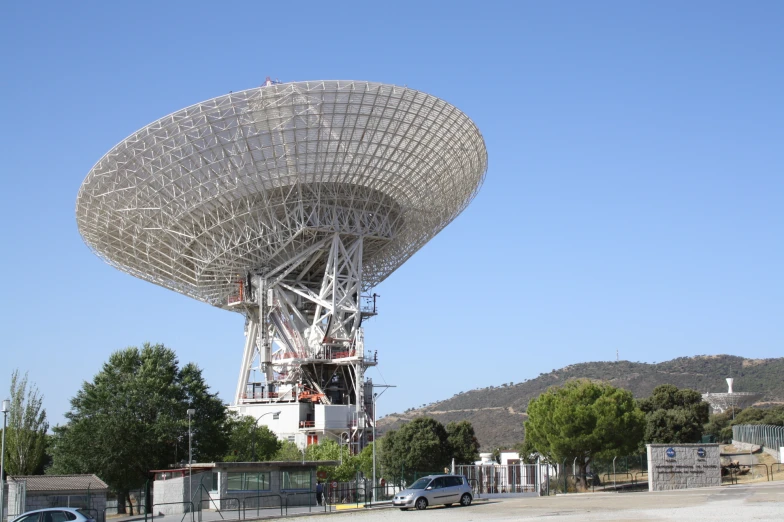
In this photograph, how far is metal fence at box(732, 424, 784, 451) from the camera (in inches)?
2979

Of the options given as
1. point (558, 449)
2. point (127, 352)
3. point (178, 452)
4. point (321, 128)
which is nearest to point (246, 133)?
point (321, 128)

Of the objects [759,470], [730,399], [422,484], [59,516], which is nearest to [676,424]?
[759,470]

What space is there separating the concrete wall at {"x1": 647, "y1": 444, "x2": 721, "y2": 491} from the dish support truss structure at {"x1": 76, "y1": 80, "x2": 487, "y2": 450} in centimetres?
2613

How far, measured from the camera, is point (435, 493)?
4047 centimetres

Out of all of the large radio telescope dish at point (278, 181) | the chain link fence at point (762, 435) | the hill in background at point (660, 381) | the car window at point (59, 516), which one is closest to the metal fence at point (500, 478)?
the large radio telescope dish at point (278, 181)

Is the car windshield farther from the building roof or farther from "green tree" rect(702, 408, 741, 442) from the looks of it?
"green tree" rect(702, 408, 741, 442)

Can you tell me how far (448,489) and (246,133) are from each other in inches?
1125

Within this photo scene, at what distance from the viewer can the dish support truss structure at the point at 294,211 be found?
58.2 metres

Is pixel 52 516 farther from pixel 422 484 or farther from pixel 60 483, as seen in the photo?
pixel 422 484

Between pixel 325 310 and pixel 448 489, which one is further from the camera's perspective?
pixel 325 310

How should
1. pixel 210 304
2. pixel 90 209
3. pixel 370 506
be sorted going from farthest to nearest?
pixel 210 304
pixel 90 209
pixel 370 506

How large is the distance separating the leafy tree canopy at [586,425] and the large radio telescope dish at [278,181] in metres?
17.8

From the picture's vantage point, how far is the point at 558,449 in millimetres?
62719

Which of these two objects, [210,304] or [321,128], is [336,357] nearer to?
[210,304]
